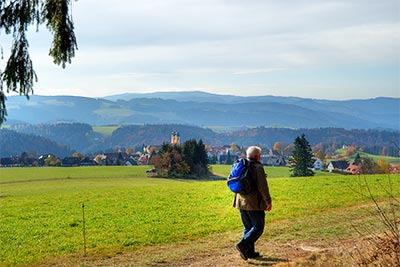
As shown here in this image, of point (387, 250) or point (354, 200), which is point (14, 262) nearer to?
point (387, 250)

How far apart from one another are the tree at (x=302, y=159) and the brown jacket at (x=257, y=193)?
46361 mm

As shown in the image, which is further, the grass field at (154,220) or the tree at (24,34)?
the grass field at (154,220)

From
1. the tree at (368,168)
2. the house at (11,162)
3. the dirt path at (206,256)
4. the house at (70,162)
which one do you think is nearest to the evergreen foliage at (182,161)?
the house at (70,162)

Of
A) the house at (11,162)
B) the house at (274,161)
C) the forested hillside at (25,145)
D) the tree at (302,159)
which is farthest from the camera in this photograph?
the forested hillside at (25,145)

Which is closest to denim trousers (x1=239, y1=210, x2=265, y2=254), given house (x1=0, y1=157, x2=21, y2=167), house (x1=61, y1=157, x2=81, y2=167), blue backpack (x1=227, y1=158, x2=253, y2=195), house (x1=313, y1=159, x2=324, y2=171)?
blue backpack (x1=227, y1=158, x2=253, y2=195)

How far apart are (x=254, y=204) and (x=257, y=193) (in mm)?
217

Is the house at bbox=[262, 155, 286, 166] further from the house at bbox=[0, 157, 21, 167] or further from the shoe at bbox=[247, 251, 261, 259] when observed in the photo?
the shoe at bbox=[247, 251, 261, 259]

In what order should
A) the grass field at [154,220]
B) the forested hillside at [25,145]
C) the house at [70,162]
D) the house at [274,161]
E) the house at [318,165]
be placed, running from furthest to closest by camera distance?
the forested hillside at [25,145] → the house at [70,162] → the house at [274,161] → the house at [318,165] → the grass field at [154,220]

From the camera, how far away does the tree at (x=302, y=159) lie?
5491 centimetres

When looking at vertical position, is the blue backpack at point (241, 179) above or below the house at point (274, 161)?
above

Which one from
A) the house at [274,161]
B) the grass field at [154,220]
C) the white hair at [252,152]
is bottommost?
the house at [274,161]

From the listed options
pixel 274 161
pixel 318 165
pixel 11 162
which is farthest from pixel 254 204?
pixel 11 162

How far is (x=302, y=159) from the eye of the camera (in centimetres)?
5512

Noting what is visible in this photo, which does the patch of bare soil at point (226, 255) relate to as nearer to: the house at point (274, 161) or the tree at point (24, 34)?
the tree at point (24, 34)
